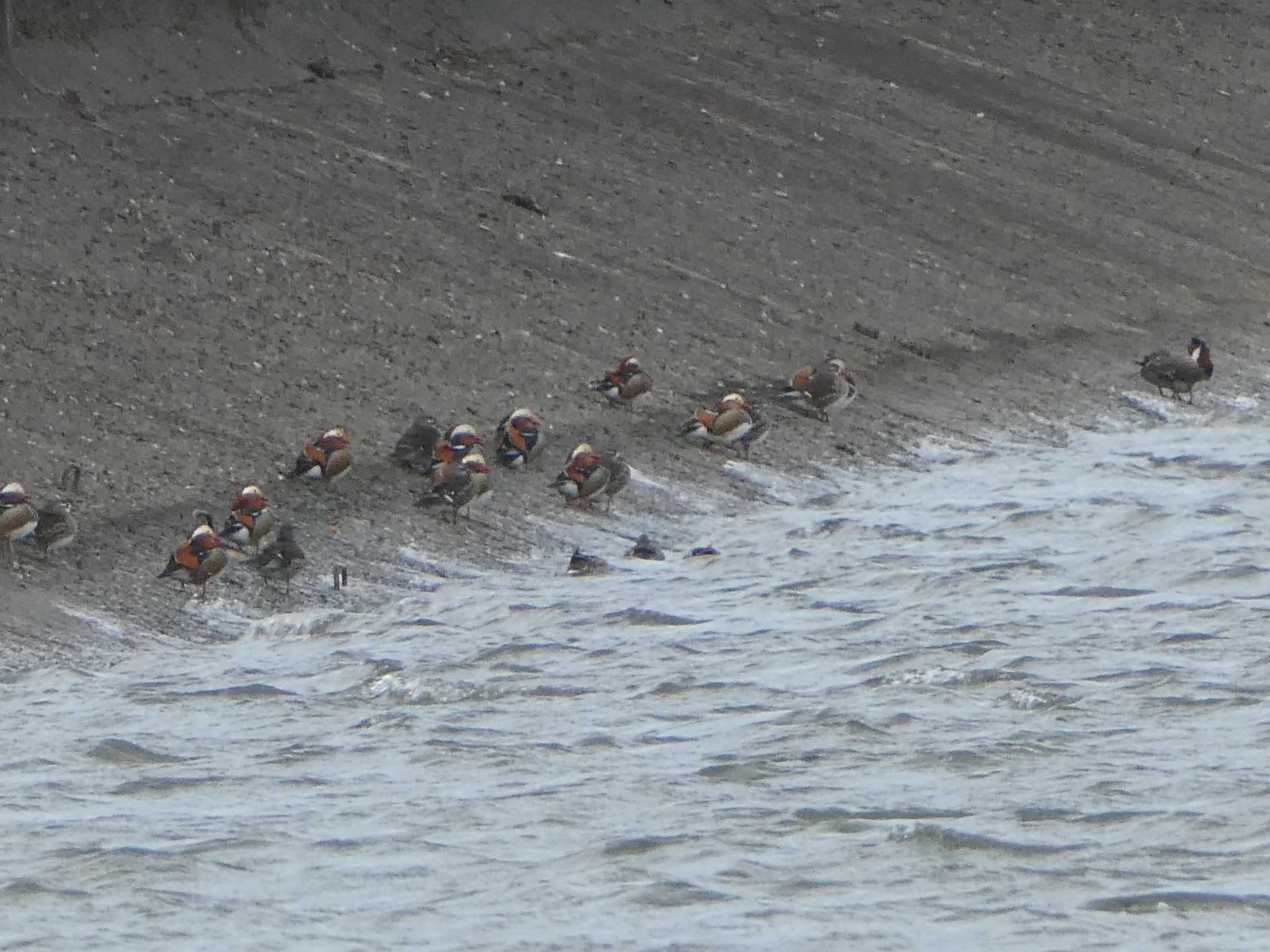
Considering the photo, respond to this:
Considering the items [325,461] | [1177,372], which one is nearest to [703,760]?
[325,461]

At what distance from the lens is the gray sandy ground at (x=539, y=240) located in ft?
54.0

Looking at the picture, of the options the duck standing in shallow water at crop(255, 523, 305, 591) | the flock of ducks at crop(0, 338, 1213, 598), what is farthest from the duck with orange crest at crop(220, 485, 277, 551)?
the duck standing in shallow water at crop(255, 523, 305, 591)

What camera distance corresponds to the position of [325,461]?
1592 centimetres

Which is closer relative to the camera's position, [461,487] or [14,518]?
[14,518]

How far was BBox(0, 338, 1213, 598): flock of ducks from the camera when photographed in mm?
14016

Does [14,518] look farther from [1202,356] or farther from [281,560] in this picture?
[1202,356]

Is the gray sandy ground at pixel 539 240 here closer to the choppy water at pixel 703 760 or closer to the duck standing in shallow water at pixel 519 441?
the duck standing in shallow water at pixel 519 441

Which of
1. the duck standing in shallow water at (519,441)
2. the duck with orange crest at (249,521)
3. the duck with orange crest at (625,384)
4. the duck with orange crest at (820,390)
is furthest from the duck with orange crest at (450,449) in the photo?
the duck with orange crest at (820,390)

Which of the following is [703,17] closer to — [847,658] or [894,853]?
[847,658]

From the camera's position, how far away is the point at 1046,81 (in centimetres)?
2847

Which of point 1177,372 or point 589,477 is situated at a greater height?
point 1177,372

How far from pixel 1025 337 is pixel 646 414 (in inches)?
194

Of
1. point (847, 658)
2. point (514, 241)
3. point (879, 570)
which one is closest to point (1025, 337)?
point (514, 241)

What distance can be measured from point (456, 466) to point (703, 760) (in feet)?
16.4
